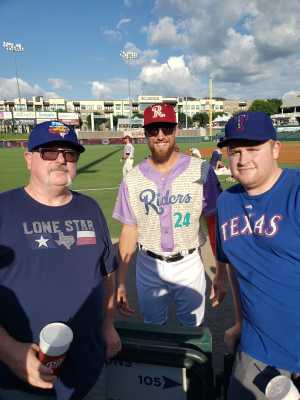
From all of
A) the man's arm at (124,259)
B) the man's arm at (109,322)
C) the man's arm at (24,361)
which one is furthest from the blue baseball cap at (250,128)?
the man's arm at (24,361)

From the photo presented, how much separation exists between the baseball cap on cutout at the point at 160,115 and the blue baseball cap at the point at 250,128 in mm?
931

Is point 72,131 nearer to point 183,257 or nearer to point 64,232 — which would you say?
point 64,232

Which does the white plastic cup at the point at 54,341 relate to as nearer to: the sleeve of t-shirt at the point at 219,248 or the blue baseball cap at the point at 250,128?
the sleeve of t-shirt at the point at 219,248

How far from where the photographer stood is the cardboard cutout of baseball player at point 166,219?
3.10 m

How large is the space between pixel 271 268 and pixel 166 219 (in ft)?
4.27

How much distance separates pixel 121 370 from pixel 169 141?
6.30 feet

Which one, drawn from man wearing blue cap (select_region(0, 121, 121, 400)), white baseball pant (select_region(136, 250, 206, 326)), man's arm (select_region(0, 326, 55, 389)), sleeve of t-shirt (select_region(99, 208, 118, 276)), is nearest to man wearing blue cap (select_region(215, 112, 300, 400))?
sleeve of t-shirt (select_region(99, 208, 118, 276))

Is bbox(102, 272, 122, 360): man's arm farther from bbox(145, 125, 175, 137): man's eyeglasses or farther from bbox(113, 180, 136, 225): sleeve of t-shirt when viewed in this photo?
bbox(145, 125, 175, 137): man's eyeglasses

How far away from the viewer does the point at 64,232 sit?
2055 millimetres

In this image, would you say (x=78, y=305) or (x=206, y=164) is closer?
(x=78, y=305)

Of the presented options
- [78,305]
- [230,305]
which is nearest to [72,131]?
[78,305]

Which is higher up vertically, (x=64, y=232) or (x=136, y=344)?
(x=64, y=232)

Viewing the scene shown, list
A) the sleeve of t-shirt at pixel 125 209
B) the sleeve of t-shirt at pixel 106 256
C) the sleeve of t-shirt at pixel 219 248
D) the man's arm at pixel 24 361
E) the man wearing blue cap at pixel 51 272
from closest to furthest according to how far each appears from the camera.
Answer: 1. the man's arm at pixel 24 361
2. the man wearing blue cap at pixel 51 272
3. the sleeve of t-shirt at pixel 106 256
4. the sleeve of t-shirt at pixel 219 248
5. the sleeve of t-shirt at pixel 125 209

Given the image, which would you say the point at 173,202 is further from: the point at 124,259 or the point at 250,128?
the point at 250,128
